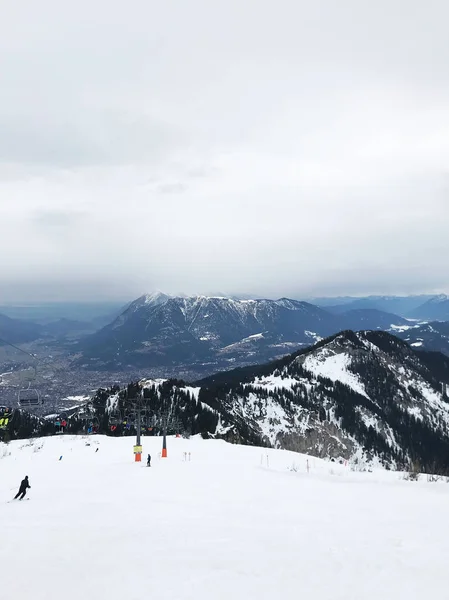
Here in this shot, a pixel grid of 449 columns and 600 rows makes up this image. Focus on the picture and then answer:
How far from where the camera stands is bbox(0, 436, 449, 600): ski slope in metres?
11.2

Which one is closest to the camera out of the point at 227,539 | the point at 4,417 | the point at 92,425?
the point at 227,539

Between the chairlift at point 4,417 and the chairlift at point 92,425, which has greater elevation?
the chairlift at point 4,417

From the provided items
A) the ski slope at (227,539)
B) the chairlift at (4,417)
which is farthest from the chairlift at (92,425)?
the ski slope at (227,539)

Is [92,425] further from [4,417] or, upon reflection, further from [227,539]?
[227,539]

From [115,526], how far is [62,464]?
32.0m

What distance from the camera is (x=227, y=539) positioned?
1526cm

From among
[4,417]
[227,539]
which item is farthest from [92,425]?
[227,539]

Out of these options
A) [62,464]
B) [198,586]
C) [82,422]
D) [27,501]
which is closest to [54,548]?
[198,586]

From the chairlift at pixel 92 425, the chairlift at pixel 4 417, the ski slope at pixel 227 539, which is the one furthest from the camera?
the chairlift at pixel 92 425

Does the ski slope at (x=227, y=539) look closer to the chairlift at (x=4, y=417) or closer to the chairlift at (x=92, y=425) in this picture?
the chairlift at (x=4, y=417)

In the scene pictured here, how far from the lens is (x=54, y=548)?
14.3 metres

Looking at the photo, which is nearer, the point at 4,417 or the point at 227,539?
the point at 227,539

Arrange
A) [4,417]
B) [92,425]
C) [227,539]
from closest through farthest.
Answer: [227,539], [4,417], [92,425]

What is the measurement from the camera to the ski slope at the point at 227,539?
36.7 feet
